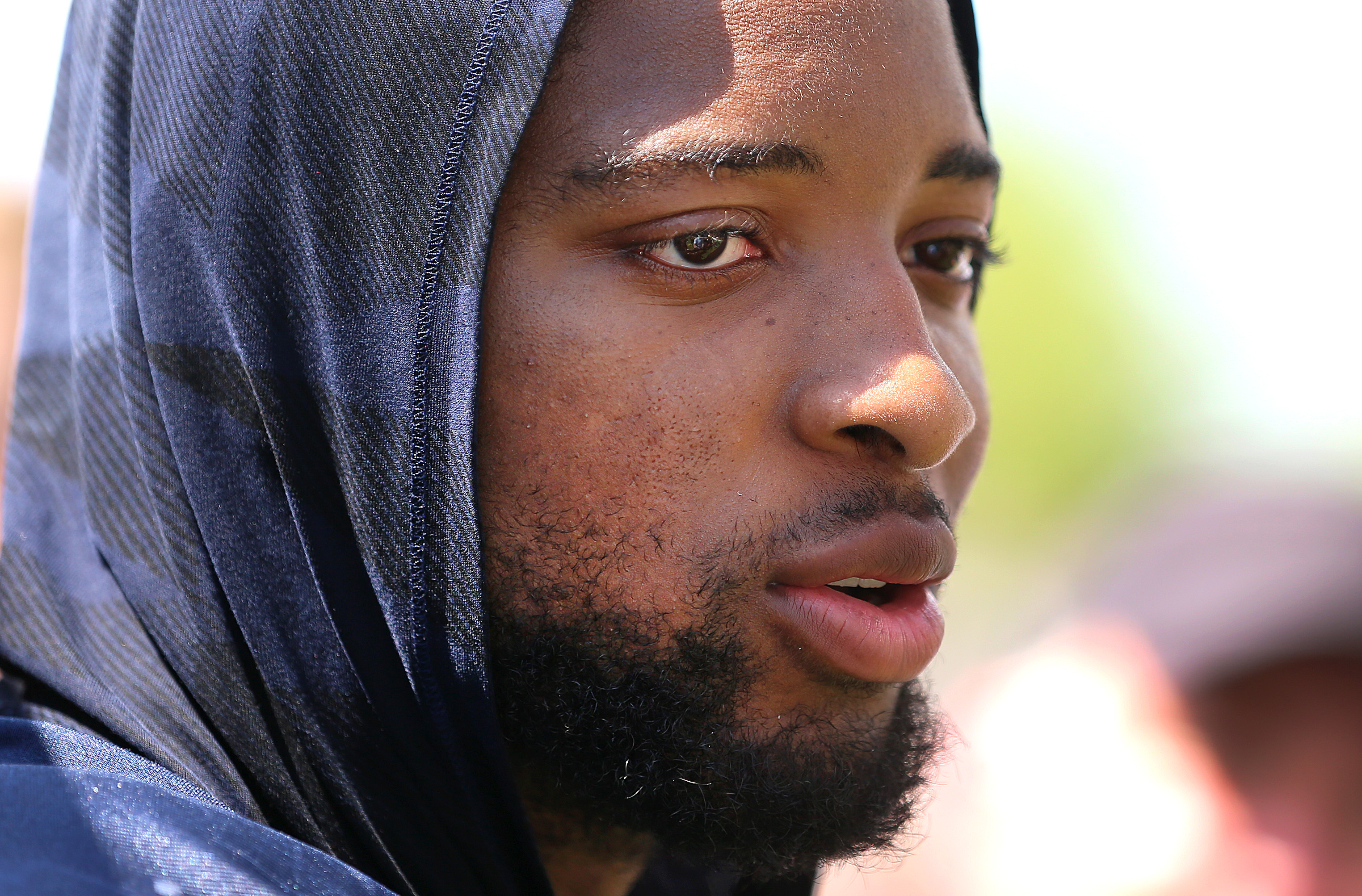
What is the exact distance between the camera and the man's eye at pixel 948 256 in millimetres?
2238

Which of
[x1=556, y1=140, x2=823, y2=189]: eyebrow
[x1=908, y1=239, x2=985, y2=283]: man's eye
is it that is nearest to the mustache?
[x1=556, y1=140, x2=823, y2=189]: eyebrow

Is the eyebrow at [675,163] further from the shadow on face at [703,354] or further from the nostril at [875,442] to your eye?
the nostril at [875,442]

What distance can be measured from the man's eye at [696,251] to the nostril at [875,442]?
13.6 inches

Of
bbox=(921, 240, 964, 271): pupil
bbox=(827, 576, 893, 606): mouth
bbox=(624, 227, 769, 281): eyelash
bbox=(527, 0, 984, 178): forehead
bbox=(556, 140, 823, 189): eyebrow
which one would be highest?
bbox=(921, 240, 964, 271): pupil

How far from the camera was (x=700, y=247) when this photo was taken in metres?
1.81

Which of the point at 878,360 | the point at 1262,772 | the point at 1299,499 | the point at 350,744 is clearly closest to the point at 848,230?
the point at 878,360

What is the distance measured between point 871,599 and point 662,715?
0.42 meters

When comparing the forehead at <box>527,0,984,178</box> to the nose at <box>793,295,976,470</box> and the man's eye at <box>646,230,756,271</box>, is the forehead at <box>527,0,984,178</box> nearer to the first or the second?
the man's eye at <box>646,230,756,271</box>

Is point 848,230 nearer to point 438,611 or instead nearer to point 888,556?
point 888,556

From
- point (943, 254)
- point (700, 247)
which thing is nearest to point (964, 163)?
point (943, 254)

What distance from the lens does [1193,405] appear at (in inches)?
759

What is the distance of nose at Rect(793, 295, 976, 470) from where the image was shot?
1.73m

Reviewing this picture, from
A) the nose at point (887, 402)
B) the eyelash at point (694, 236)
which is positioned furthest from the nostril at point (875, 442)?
the eyelash at point (694, 236)

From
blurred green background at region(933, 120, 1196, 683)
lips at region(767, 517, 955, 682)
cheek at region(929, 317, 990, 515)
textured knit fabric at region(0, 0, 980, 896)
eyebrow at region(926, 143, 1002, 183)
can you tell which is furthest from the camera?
blurred green background at region(933, 120, 1196, 683)
